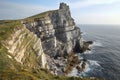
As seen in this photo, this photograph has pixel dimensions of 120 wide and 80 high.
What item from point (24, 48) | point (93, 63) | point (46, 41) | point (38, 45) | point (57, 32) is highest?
point (57, 32)

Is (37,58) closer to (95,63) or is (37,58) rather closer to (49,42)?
(49,42)

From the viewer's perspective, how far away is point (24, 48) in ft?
186

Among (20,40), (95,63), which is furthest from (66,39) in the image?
(20,40)

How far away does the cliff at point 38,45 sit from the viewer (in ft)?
120

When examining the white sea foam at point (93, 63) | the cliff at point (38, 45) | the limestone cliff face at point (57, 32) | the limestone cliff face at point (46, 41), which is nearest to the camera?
the cliff at point (38, 45)

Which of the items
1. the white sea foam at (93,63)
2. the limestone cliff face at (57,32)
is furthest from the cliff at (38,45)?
the white sea foam at (93,63)

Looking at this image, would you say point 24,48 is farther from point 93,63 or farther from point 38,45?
point 93,63

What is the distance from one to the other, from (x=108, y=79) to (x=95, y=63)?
67.7 feet

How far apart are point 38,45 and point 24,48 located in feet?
45.6

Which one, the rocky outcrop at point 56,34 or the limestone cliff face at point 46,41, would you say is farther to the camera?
the rocky outcrop at point 56,34

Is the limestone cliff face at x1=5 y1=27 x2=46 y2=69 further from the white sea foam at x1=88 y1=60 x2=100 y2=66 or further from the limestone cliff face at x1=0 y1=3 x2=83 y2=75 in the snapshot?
the white sea foam at x1=88 y1=60 x2=100 y2=66

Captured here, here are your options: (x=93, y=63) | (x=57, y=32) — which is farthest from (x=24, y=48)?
(x=57, y=32)

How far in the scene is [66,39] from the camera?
10425 cm

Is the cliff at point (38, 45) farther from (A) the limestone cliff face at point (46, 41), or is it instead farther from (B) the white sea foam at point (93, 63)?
(B) the white sea foam at point (93, 63)
